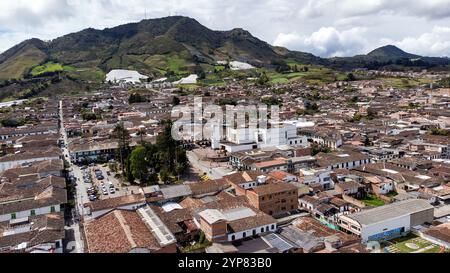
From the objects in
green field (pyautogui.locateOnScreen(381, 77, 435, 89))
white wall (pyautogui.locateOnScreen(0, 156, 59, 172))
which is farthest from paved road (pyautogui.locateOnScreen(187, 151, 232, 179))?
green field (pyautogui.locateOnScreen(381, 77, 435, 89))

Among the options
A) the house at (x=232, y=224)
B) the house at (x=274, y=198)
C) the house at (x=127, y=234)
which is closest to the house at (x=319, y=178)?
the house at (x=274, y=198)

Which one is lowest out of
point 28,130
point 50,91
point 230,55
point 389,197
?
point 389,197

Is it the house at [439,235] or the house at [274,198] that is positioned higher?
the house at [274,198]

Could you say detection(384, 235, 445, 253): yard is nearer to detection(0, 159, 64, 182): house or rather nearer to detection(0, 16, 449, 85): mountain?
detection(0, 159, 64, 182): house

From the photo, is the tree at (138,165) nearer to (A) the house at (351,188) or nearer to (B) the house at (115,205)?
(B) the house at (115,205)
